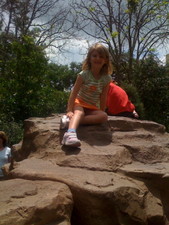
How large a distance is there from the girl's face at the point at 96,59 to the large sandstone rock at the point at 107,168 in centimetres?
69

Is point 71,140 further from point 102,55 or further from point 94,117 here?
point 102,55

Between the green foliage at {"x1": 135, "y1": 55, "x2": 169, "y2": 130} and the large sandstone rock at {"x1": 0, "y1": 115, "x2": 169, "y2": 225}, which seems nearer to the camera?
Result: the large sandstone rock at {"x1": 0, "y1": 115, "x2": 169, "y2": 225}

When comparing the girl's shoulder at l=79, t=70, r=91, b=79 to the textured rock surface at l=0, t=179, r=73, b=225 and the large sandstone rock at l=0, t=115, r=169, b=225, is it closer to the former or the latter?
the large sandstone rock at l=0, t=115, r=169, b=225

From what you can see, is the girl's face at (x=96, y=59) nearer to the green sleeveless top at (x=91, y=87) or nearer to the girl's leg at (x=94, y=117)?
the green sleeveless top at (x=91, y=87)

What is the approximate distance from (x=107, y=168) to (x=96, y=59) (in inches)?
51.2

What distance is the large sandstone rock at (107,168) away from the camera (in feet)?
8.85

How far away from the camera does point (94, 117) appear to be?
3.96 metres

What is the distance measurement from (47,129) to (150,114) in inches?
268

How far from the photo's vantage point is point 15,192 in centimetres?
251

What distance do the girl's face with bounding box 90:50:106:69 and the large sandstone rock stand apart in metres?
0.69

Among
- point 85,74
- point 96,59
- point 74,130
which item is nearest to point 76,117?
point 74,130

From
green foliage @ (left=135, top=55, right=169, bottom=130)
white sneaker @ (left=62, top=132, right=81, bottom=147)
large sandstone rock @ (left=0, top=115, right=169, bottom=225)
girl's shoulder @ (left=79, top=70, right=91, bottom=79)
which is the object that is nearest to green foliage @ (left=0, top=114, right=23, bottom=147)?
large sandstone rock @ (left=0, top=115, right=169, bottom=225)

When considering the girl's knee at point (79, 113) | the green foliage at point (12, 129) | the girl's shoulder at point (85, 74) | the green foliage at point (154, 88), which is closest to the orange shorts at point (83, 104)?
the girl's knee at point (79, 113)

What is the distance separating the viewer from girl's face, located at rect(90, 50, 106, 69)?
3922 mm
